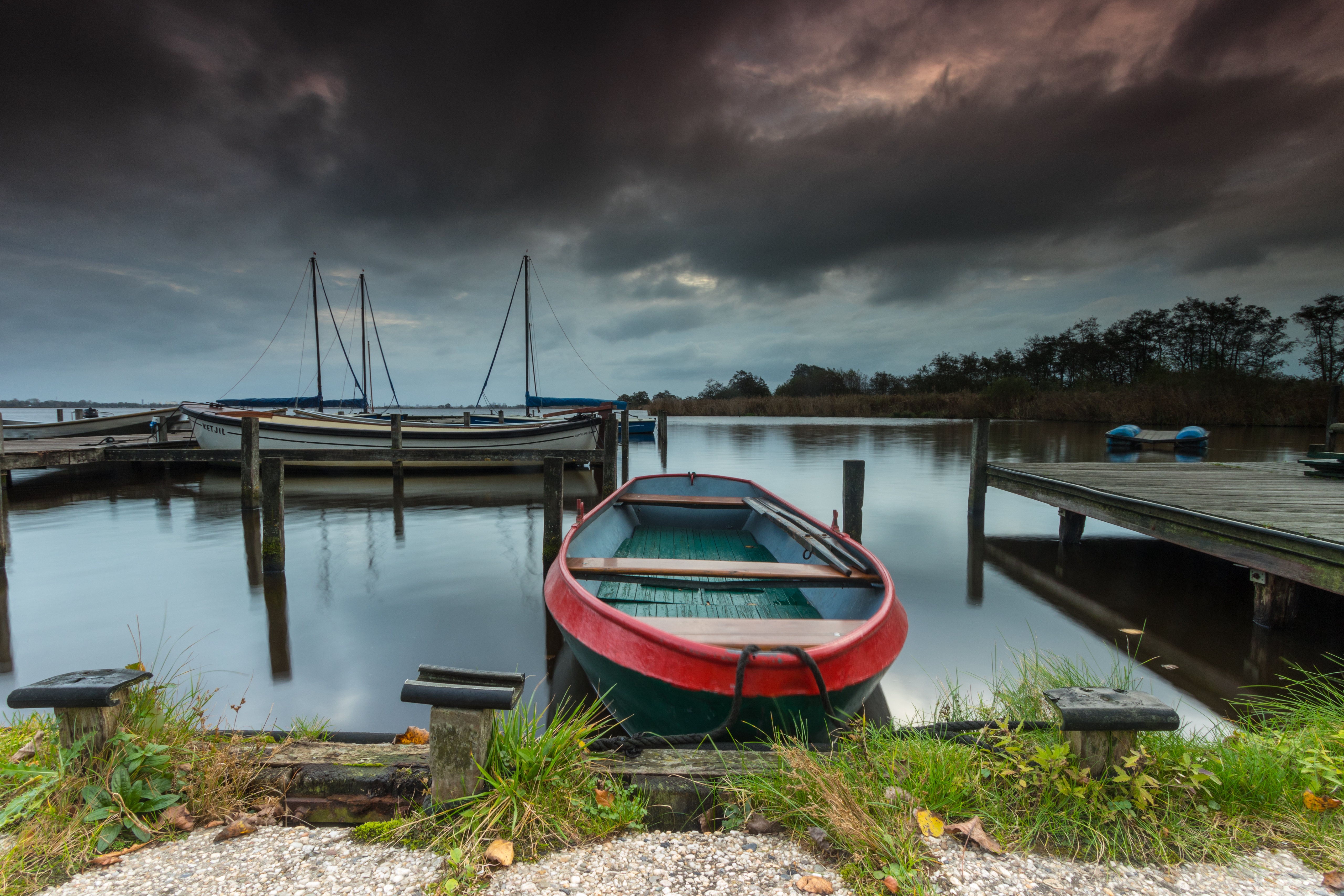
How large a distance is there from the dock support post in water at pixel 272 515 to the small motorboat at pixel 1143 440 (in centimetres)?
2459

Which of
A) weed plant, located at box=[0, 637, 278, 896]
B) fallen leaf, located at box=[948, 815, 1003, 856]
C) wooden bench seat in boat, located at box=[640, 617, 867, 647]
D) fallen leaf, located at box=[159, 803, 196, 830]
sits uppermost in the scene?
wooden bench seat in boat, located at box=[640, 617, 867, 647]

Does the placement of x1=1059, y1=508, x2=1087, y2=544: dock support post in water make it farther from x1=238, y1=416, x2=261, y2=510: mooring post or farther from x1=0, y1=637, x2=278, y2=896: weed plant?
x1=238, y1=416, x2=261, y2=510: mooring post

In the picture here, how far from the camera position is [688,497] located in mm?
6969

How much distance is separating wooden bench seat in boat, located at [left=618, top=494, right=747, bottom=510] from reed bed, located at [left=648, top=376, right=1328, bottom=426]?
16295 mm

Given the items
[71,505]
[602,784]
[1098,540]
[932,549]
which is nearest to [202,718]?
[602,784]

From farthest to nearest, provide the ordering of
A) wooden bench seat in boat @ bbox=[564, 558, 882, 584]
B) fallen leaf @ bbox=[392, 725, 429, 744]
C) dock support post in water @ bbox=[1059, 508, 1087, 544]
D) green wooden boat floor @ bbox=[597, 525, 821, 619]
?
1. dock support post in water @ bbox=[1059, 508, 1087, 544]
2. green wooden boat floor @ bbox=[597, 525, 821, 619]
3. wooden bench seat in boat @ bbox=[564, 558, 882, 584]
4. fallen leaf @ bbox=[392, 725, 429, 744]

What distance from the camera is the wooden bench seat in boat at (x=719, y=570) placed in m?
3.88

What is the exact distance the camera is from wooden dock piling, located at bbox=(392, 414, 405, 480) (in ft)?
44.2

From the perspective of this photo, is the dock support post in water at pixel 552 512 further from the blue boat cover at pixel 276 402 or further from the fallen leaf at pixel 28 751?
the blue boat cover at pixel 276 402

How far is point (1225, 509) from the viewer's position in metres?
5.70

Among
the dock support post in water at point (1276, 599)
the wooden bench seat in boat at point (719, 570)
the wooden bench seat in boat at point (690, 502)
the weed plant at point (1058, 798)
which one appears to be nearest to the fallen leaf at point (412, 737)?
the wooden bench seat in boat at point (719, 570)

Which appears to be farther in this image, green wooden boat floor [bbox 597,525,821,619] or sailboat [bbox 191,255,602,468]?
sailboat [bbox 191,255,602,468]

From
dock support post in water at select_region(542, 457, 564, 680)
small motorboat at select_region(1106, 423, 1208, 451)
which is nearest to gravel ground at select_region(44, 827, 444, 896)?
dock support post in water at select_region(542, 457, 564, 680)

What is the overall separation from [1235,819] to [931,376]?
66.4m
